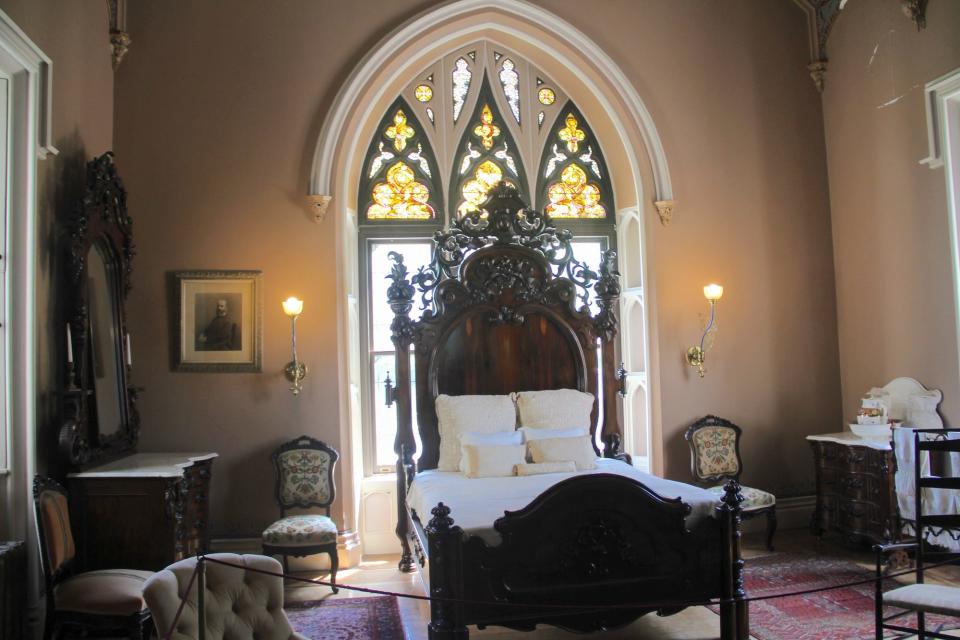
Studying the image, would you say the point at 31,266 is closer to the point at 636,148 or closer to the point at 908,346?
the point at 636,148

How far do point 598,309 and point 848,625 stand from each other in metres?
3.05

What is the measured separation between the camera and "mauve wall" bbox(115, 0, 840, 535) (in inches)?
263

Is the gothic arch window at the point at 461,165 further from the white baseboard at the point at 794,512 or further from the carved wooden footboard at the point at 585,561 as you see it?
the carved wooden footboard at the point at 585,561

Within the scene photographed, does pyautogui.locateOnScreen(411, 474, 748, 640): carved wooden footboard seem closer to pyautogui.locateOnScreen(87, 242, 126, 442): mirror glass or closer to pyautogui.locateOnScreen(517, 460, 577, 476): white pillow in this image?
pyautogui.locateOnScreen(517, 460, 577, 476): white pillow

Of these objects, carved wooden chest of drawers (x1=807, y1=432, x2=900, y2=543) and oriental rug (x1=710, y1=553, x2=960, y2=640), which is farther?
carved wooden chest of drawers (x1=807, y1=432, x2=900, y2=543)

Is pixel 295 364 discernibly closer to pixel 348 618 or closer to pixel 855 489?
pixel 348 618

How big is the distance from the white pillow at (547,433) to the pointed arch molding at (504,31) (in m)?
2.50

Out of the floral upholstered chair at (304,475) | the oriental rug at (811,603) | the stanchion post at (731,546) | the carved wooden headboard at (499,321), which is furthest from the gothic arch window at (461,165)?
the stanchion post at (731,546)

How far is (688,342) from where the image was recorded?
24.2 feet

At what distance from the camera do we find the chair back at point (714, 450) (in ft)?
23.2

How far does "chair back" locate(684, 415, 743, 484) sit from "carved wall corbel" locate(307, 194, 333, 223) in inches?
150

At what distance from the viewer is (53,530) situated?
4.36 metres

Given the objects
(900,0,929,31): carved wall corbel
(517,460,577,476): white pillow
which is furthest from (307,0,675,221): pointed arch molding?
(517,460,577,476): white pillow

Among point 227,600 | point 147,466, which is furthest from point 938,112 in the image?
point 147,466
